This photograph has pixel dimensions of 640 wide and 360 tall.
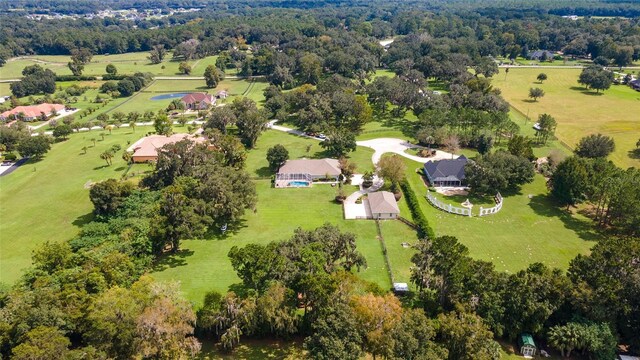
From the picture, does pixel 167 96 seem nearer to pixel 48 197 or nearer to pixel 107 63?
pixel 107 63

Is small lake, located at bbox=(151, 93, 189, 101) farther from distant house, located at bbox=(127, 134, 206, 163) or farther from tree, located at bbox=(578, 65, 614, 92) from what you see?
tree, located at bbox=(578, 65, 614, 92)

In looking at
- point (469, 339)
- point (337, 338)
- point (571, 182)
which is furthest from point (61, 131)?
point (571, 182)

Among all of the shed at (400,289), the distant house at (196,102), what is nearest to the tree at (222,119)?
the distant house at (196,102)

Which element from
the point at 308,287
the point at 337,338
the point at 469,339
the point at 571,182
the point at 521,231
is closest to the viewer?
the point at 337,338

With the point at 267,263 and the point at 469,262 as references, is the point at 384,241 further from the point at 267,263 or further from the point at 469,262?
the point at 267,263

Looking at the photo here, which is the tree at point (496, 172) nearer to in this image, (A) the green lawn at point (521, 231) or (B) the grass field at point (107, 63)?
(A) the green lawn at point (521, 231)

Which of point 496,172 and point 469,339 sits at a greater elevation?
point 496,172

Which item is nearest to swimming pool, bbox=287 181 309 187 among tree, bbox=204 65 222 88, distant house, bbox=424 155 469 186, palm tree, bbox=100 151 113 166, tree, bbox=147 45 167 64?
distant house, bbox=424 155 469 186
